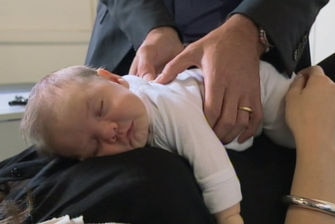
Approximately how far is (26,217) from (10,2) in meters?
1.75

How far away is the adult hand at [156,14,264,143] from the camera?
879mm

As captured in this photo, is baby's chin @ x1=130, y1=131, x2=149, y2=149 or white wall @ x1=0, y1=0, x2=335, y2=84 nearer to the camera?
baby's chin @ x1=130, y1=131, x2=149, y2=149

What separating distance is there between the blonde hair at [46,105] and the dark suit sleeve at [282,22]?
1.13 ft

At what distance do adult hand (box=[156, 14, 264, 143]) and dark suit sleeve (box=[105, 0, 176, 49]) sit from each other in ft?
0.64

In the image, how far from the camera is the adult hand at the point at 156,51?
1054mm

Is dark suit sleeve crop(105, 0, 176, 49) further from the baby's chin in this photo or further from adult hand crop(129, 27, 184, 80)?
the baby's chin

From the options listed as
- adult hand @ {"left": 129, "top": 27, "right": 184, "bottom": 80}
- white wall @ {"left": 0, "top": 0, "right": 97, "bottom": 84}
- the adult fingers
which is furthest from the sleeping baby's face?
white wall @ {"left": 0, "top": 0, "right": 97, "bottom": 84}

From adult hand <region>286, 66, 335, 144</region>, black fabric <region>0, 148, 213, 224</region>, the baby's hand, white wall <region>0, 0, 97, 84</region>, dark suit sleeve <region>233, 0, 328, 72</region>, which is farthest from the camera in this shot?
white wall <region>0, 0, 97, 84</region>

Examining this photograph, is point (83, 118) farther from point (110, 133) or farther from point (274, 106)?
point (274, 106)

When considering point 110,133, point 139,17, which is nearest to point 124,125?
point 110,133

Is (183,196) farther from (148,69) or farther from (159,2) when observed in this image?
(159,2)

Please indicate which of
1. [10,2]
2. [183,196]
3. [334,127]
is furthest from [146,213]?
[10,2]

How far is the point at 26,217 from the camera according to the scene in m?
0.67

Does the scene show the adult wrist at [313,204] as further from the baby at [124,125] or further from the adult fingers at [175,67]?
the adult fingers at [175,67]
